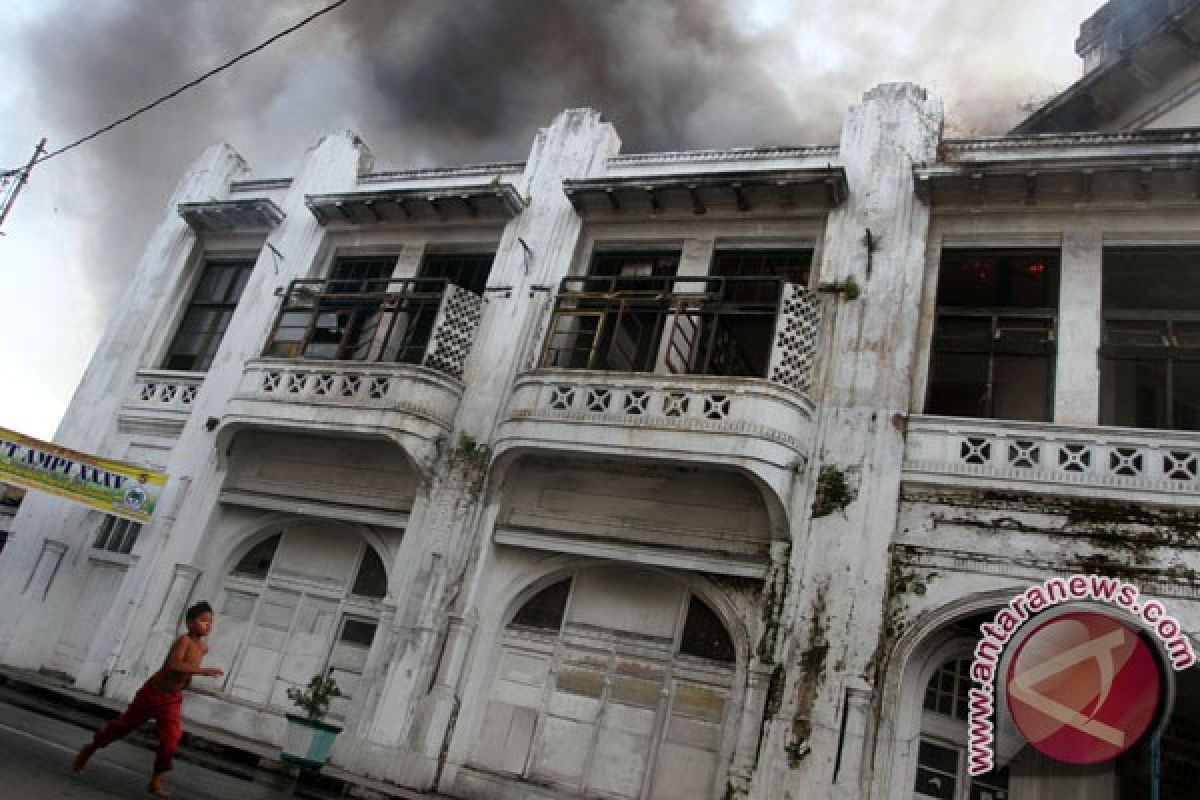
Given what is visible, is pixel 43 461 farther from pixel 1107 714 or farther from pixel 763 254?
pixel 1107 714

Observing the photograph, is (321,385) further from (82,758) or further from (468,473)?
(82,758)

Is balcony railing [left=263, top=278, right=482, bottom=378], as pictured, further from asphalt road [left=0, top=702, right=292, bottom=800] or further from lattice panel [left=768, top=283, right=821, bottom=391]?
asphalt road [left=0, top=702, right=292, bottom=800]

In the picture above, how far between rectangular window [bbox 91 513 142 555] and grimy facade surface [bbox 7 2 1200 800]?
0.08m

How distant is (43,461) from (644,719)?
10.8 m

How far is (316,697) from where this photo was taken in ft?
38.8

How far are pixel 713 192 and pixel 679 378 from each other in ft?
12.3

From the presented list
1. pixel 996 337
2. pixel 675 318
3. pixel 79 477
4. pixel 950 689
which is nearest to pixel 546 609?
pixel 675 318

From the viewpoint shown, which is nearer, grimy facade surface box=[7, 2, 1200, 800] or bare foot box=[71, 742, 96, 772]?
bare foot box=[71, 742, 96, 772]

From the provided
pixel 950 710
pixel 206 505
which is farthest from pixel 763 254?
pixel 206 505

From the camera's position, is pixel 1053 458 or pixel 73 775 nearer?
pixel 73 775

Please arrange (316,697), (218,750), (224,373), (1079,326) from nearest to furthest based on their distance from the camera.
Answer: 1. (1079,326)
2. (218,750)
3. (316,697)
4. (224,373)

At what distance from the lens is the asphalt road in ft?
21.3

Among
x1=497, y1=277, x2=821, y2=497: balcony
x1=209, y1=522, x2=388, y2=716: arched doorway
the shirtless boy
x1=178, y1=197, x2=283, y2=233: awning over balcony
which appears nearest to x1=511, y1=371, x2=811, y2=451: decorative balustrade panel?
x1=497, y1=277, x2=821, y2=497: balcony

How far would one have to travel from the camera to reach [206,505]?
14.5 m
